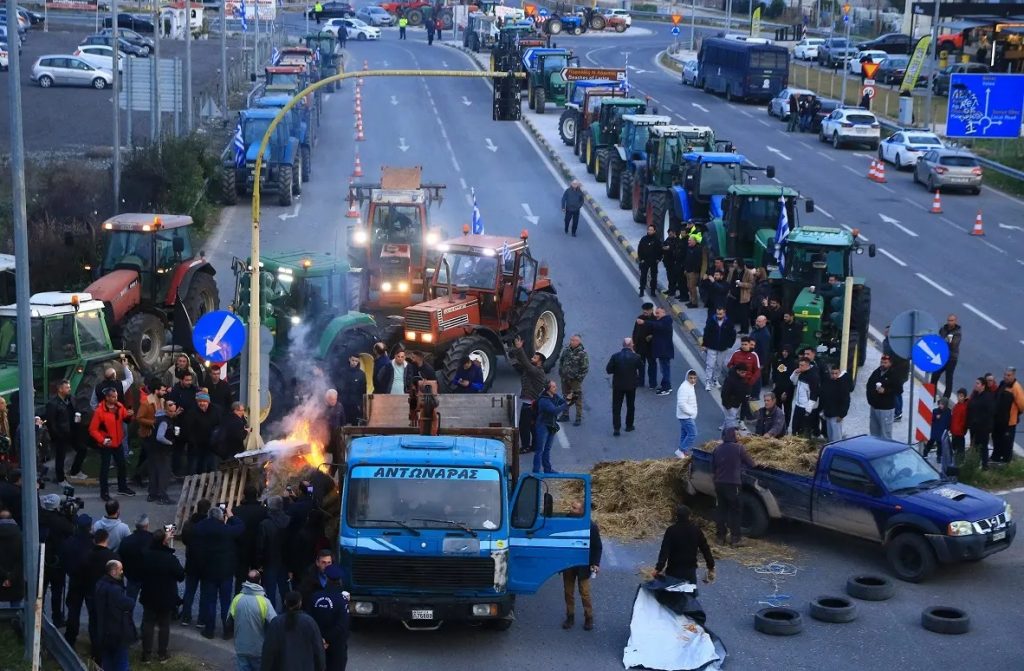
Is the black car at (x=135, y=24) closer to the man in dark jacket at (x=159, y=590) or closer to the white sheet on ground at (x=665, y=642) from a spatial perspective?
the man in dark jacket at (x=159, y=590)

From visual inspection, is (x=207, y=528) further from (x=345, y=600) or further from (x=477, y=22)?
(x=477, y=22)

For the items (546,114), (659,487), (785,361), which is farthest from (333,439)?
(546,114)

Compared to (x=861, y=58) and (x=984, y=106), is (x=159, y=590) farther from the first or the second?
(x=861, y=58)

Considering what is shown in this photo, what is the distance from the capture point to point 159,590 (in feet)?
45.3

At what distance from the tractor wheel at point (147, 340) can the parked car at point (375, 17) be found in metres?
78.4

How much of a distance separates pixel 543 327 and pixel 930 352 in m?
7.00

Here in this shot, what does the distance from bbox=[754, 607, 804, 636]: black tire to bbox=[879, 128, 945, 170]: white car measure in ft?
111

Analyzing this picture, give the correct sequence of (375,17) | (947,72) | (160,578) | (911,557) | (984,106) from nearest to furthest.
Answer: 1. (160,578)
2. (911,557)
3. (984,106)
4. (947,72)
5. (375,17)

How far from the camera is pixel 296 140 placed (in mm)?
39969

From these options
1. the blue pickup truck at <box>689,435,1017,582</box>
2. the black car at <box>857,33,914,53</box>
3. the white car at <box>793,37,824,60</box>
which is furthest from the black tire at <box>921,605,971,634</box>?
the black car at <box>857,33,914,53</box>

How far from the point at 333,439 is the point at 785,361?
7174 millimetres

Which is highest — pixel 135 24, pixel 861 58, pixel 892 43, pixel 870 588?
pixel 892 43

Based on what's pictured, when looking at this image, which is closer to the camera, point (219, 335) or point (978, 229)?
point (219, 335)

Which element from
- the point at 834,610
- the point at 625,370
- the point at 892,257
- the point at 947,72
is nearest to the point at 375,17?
the point at 947,72
